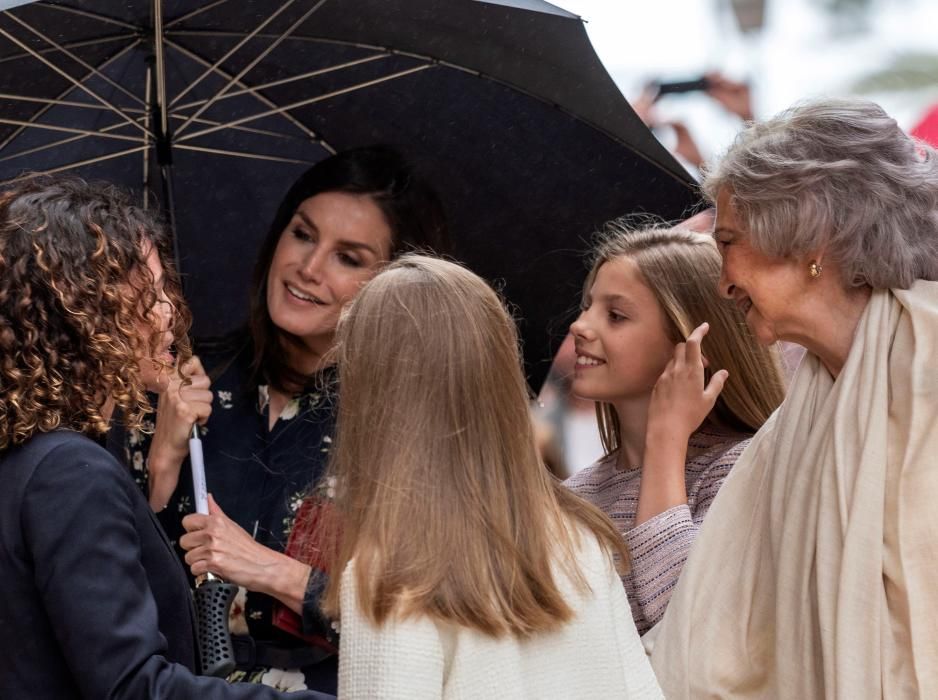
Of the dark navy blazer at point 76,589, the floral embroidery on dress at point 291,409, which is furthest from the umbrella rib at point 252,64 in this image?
the dark navy blazer at point 76,589

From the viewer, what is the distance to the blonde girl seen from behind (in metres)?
2.23

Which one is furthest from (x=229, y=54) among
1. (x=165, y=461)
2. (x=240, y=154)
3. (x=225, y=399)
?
(x=165, y=461)

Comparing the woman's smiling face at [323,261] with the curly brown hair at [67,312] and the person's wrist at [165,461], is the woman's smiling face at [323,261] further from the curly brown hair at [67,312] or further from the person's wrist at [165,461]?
the curly brown hair at [67,312]

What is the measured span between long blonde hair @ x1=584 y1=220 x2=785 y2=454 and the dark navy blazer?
142cm

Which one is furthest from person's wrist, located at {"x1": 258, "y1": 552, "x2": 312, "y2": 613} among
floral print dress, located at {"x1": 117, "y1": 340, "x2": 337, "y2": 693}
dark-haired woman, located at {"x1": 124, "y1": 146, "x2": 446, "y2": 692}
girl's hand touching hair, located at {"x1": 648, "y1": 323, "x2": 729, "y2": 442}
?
girl's hand touching hair, located at {"x1": 648, "y1": 323, "x2": 729, "y2": 442}

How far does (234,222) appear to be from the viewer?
4.02 metres

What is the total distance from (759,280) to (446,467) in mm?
756

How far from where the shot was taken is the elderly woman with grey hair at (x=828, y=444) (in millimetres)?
2521

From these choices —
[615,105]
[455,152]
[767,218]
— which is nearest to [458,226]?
[455,152]

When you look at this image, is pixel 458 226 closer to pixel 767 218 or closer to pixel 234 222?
pixel 234 222

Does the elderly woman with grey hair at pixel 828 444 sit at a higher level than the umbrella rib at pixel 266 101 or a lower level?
lower

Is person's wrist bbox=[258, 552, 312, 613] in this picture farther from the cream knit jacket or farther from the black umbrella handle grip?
the cream knit jacket

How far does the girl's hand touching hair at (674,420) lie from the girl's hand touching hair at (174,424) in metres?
1.02

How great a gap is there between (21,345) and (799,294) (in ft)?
4.49
